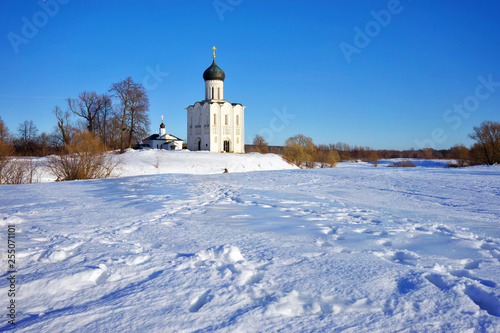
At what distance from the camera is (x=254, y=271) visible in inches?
117

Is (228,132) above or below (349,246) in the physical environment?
above

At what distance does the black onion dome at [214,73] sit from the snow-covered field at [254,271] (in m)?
38.5

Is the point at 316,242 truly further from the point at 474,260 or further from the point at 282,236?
the point at 474,260

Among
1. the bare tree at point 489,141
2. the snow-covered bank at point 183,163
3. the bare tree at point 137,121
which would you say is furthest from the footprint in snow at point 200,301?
the bare tree at point 489,141

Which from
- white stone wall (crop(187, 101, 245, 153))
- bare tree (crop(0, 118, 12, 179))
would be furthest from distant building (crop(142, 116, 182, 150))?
bare tree (crop(0, 118, 12, 179))

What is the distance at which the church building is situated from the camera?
41344 mm

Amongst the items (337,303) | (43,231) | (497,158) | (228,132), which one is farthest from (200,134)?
(337,303)

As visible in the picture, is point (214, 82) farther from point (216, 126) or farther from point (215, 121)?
point (216, 126)

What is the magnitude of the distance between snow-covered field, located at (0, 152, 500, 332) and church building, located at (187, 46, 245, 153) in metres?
35.7

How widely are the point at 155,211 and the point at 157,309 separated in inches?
159

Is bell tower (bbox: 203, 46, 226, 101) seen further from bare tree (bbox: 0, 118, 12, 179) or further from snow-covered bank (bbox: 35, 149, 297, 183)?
bare tree (bbox: 0, 118, 12, 179)

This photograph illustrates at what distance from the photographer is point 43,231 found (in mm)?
4465

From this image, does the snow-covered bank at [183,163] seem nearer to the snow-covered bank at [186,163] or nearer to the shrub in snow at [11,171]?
the snow-covered bank at [186,163]

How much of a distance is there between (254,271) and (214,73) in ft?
137
